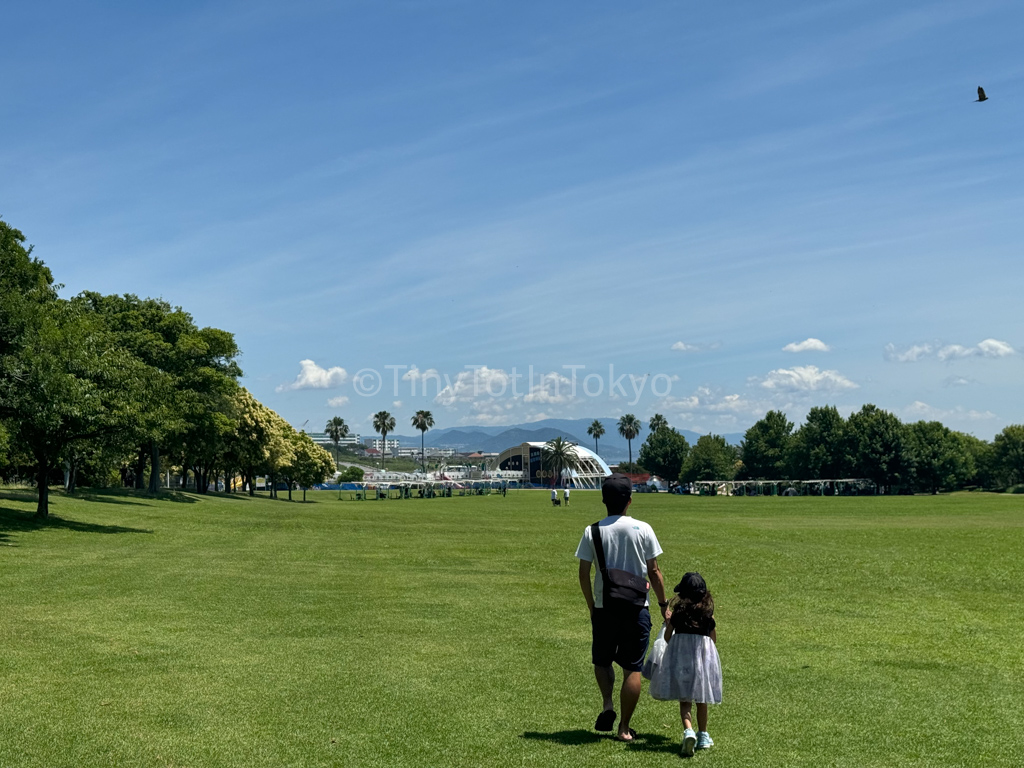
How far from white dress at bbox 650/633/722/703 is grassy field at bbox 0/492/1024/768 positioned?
0.49 meters

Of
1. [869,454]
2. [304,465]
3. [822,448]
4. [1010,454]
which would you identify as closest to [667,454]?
[822,448]

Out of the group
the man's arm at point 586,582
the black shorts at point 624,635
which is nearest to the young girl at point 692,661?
the black shorts at point 624,635

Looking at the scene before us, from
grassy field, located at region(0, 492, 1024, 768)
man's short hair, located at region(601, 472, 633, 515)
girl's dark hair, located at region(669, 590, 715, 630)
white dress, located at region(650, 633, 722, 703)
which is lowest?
grassy field, located at region(0, 492, 1024, 768)

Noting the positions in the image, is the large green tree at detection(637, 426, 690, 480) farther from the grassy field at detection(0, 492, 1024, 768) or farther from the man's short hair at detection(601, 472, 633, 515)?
the man's short hair at detection(601, 472, 633, 515)

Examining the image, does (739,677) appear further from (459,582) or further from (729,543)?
(729,543)

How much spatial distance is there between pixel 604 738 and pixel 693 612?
55.8 inches

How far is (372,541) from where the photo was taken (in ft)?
112

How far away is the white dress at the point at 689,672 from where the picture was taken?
7988 mm

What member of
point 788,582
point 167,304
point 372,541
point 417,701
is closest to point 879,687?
point 417,701

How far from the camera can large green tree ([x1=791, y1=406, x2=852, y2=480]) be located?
450 ft

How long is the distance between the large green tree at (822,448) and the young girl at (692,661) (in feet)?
443

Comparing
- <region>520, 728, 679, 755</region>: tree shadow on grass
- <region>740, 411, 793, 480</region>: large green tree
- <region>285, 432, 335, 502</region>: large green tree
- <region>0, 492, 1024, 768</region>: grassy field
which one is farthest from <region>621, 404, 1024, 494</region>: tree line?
<region>520, 728, 679, 755</region>: tree shadow on grass

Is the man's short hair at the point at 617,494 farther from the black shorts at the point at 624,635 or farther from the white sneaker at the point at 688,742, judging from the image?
the white sneaker at the point at 688,742

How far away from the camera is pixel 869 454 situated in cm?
13325
